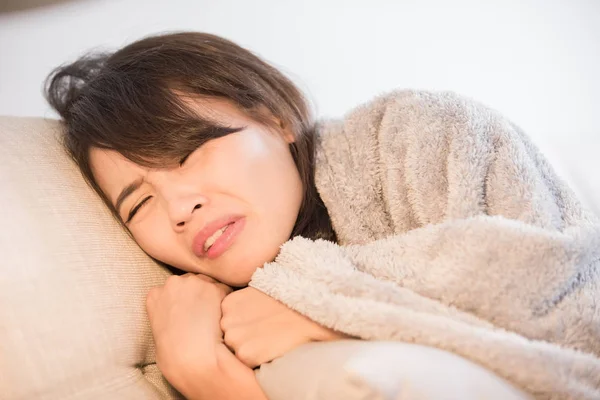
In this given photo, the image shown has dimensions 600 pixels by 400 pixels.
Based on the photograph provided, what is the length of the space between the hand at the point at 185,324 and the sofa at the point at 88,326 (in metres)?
0.03

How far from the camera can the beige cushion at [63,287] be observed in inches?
27.4

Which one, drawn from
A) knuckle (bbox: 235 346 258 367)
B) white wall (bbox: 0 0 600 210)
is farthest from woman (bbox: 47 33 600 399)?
white wall (bbox: 0 0 600 210)

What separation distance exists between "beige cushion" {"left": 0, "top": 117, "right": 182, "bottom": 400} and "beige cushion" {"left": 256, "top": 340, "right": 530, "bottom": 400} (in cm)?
28

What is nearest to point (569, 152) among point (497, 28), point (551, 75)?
point (551, 75)

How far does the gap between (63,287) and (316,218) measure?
1.47 feet

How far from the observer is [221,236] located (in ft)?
2.77

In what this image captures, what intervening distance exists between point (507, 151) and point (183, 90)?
54 cm

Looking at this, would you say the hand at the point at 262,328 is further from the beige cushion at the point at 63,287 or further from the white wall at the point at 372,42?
the white wall at the point at 372,42

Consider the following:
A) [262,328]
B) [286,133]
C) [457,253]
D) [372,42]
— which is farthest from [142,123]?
[372,42]

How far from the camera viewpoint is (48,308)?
722mm

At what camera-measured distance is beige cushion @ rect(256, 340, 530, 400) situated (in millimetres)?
544

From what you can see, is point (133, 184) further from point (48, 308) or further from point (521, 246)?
point (521, 246)

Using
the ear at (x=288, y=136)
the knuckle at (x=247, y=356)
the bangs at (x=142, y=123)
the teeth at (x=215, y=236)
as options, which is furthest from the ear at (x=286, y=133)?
the knuckle at (x=247, y=356)

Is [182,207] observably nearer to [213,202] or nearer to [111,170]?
[213,202]
